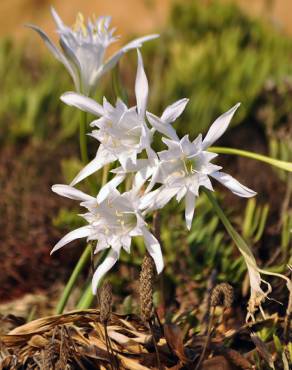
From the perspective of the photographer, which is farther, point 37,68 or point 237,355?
point 37,68

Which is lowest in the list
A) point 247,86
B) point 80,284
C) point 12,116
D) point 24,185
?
point 80,284

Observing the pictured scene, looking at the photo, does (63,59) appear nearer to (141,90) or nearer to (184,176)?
(141,90)

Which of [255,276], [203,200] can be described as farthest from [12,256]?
[255,276]

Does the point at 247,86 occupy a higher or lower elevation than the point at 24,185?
higher

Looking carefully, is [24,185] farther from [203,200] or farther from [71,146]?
[203,200]

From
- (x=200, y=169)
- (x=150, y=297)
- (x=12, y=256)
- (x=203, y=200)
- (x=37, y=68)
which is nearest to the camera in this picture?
(x=150, y=297)

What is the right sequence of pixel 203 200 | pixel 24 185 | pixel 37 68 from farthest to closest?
pixel 37 68
pixel 24 185
pixel 203 200

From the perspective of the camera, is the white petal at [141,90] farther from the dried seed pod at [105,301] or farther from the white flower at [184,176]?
the dried seed pod at [105,301]
